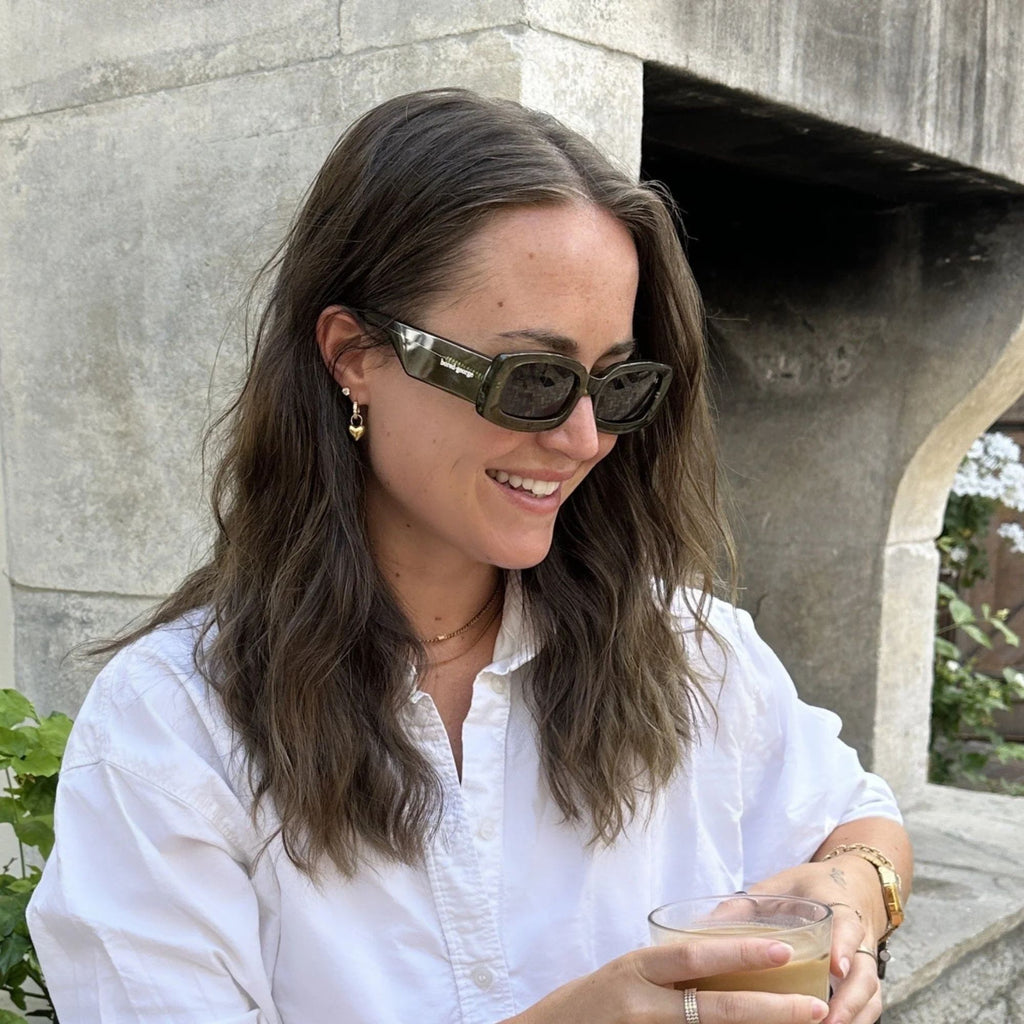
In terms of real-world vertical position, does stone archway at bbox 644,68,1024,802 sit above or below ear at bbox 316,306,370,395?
below

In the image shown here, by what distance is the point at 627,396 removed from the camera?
1.47m

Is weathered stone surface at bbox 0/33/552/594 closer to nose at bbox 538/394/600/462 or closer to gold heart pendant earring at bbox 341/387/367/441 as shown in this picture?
gold heart pendant earring at bbox 341/387/367/441

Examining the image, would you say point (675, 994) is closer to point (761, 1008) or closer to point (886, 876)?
point (761, 1008)

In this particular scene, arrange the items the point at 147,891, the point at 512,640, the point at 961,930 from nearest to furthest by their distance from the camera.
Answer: the point at 147,891 → the point at 512,640 → the point at 961,930

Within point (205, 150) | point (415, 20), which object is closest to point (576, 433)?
point (415, 20)

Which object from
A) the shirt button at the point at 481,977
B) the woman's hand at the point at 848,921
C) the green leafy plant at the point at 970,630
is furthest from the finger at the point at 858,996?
the green leafy plant at the point at 970,630

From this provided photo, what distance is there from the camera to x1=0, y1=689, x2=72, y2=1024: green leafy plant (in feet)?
6.21

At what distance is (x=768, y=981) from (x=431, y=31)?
1498 mm

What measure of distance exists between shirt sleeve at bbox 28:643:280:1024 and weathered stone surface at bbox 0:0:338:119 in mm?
1302

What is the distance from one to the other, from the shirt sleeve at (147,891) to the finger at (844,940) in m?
0.57

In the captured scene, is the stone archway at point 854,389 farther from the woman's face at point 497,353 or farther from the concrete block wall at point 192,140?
the woman's face at point 497,353

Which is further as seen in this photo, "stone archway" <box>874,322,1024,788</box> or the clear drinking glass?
"stone archway" <box>874,322,1024,788</box>

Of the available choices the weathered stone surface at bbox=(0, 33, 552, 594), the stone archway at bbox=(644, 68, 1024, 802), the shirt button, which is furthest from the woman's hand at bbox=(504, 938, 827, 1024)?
the stone archway at bbox=(644, 68, 1024, 802)

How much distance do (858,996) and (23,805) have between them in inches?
48.5
